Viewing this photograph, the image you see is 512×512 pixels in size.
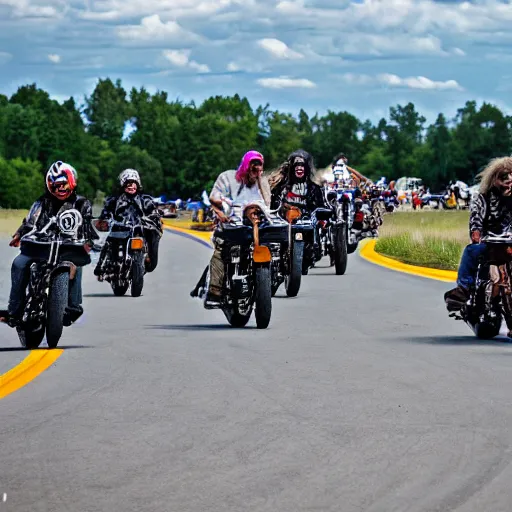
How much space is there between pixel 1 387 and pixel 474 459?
4.17 meters

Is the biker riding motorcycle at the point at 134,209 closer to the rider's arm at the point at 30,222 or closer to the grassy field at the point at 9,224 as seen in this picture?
the rider's arm at the point at 30,222

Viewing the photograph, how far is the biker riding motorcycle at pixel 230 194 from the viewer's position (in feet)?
55.1

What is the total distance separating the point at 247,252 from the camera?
1661 centimetres

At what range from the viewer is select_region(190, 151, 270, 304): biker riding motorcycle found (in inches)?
661

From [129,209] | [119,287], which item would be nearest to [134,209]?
[129,209]

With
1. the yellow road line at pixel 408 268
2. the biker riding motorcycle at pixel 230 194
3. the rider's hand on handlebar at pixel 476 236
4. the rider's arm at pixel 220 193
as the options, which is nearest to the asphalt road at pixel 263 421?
the biker riding motorcycle at pixel 230 194

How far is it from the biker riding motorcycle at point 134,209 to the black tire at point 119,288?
0.47 meters

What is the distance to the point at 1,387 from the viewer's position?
11.6 meters

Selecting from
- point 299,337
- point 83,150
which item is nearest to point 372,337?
point 299,337

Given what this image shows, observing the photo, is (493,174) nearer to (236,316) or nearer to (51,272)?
(236,316)

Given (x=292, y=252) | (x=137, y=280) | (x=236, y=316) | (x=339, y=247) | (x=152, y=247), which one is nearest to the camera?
(x=236, y=316)

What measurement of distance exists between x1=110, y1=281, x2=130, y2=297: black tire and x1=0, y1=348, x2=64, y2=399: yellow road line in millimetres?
8784

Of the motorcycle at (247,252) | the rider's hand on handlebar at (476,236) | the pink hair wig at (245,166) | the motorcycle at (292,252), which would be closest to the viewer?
the rider's hand on handlebar at (476,236)

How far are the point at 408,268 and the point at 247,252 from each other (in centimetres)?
1287
